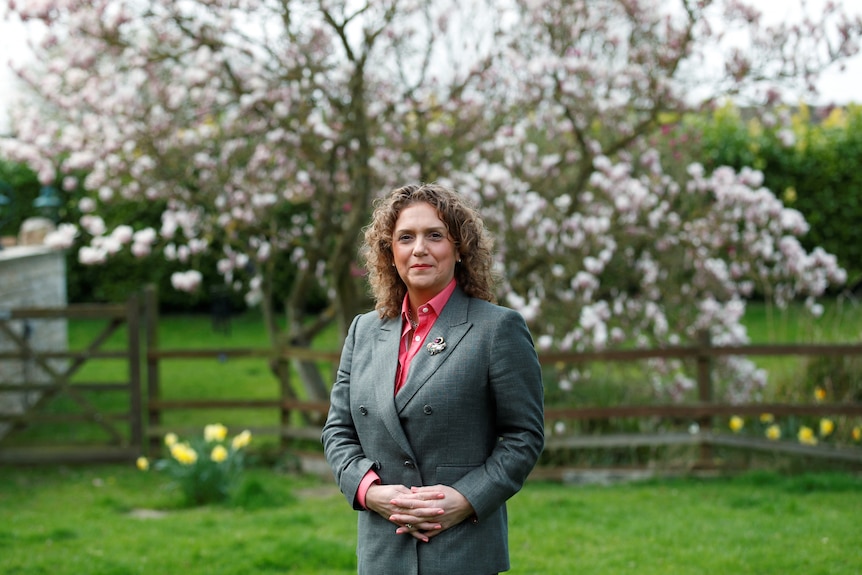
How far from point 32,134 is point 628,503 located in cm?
586

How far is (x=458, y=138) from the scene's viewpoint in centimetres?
760

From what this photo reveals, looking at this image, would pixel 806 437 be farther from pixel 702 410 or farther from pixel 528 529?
pixel 528 529

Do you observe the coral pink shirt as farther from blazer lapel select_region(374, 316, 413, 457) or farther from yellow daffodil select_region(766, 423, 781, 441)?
yellow daffodil select_region(766, 423, 781, 441)

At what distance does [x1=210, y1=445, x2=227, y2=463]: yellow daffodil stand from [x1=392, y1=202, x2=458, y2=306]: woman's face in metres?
4.16

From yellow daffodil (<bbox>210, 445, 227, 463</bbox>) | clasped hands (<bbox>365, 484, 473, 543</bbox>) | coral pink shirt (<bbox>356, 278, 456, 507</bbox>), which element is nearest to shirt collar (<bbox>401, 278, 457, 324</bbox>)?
coral pink shirt (<bbox>356, 278, 456, 507</bbox>)

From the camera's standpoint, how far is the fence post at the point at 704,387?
7.07m

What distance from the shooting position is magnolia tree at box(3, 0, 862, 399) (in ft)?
23.3

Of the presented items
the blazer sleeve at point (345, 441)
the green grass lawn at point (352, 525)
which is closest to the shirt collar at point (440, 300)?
the blazer sleeve at point (345, 441)

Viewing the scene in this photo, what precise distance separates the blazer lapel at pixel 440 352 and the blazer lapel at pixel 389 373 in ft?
0.09

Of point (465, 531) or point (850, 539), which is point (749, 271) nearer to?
point (850, 539)

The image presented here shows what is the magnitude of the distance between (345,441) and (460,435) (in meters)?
0.36

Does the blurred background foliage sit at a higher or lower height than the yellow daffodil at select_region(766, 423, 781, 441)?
higher

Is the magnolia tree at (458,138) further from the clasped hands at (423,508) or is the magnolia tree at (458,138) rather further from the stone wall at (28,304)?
the clasped hands at (423,508)

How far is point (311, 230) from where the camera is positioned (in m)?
8.63
